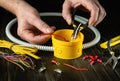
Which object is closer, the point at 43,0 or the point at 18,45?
the point at 18,45

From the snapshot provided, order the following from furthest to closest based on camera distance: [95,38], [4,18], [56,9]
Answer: [56,9] < [4,18] < [95,38]

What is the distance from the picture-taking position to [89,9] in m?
1.02

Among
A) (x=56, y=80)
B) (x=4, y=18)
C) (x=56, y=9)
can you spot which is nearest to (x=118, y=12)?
(x=56, y=9)

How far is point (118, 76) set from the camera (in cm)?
87

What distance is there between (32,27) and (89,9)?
0.21 metres

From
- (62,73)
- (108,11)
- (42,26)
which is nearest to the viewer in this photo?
(62,73)

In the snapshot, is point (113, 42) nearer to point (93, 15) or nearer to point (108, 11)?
point (93, 15)

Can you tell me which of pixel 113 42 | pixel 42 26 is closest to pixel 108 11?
pixel 113 42

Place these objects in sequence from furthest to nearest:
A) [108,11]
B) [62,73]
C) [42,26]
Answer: [108,11], [42,26], [62,73]

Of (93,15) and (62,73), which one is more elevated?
(93,15)

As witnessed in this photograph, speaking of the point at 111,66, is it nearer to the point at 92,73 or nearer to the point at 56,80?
the point at 92,73

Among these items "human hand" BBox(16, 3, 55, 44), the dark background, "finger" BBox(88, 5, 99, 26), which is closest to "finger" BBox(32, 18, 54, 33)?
"human hand" BBox(16, 3, 55, 44)

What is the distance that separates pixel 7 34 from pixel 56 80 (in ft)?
1.05

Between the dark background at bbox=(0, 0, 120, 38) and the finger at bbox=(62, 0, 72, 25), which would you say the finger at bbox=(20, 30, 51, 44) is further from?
the dark background at bbox=(0, 0, 120, 38)
